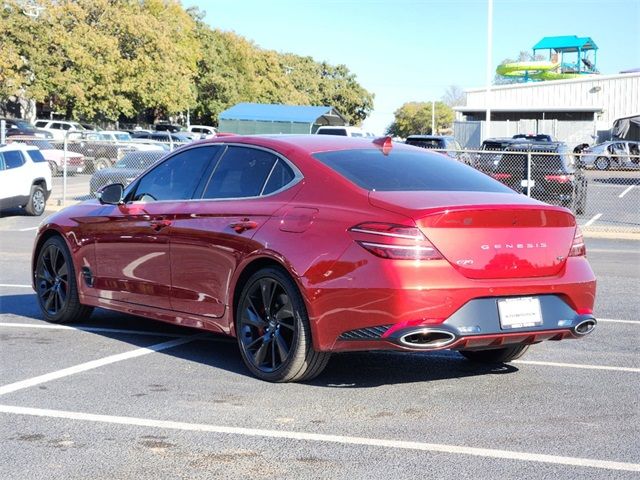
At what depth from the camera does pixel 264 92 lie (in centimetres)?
8819

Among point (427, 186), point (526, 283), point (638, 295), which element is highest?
point (427, 186)

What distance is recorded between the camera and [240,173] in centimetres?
694

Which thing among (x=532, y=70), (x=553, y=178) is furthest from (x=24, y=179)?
(x=532, y=70)

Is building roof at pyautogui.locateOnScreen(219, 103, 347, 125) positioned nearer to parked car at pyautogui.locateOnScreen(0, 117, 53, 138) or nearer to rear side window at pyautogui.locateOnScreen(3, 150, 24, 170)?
parked car at pyautogui.locateOnScreen(0, 117, 53, 138)

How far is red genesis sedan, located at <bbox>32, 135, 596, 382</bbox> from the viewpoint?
18.7ft

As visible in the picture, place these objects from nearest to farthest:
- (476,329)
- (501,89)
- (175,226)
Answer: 1. (476,329)
2. (175,226)
3. (501,89)

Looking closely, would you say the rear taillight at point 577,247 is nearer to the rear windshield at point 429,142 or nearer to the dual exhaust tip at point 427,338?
the dual exhaust tip at point 427,338

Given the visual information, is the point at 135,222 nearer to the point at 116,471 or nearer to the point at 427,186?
the point at 427,186

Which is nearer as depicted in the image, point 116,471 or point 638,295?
point 116,471

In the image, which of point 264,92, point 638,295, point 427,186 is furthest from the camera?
point 264,92

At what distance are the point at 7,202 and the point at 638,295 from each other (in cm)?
1427

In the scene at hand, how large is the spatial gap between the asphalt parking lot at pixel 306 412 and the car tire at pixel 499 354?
0.13m

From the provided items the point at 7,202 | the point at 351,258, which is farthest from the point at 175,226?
the point at 7,202

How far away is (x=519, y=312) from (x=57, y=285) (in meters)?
4.33
